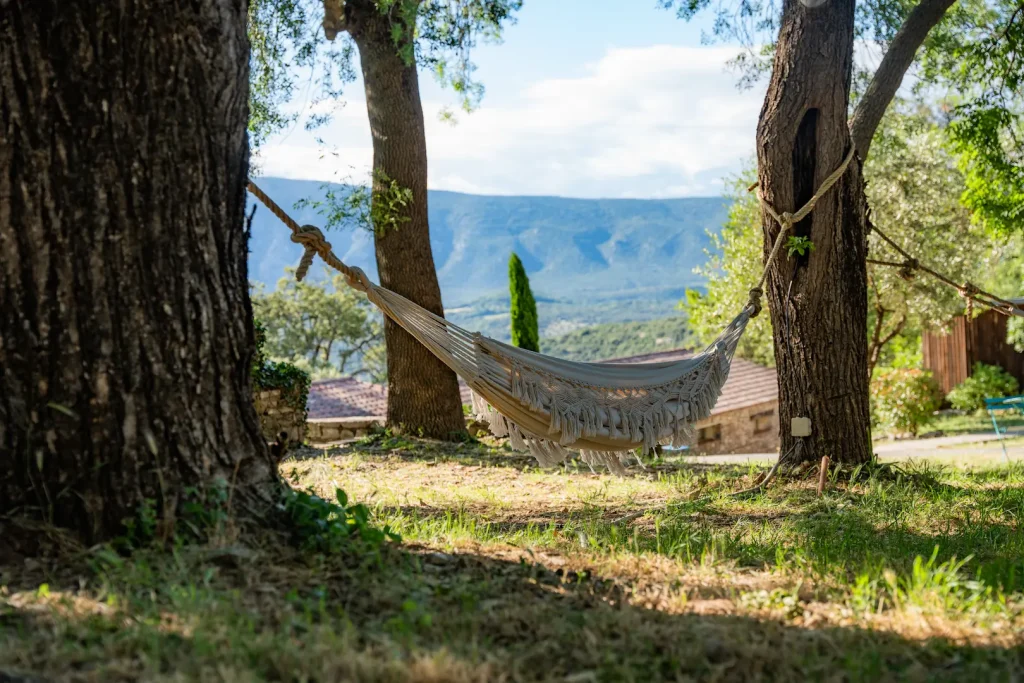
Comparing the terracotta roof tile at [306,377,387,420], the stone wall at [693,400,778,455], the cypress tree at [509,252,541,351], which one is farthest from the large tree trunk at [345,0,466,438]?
the terracotta roof tile at [306,377,387,420]

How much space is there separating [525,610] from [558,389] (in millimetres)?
1661

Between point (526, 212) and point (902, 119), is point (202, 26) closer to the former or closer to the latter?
point (902, 119)

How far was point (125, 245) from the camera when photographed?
176cm

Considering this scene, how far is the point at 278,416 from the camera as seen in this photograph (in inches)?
Answer: 251

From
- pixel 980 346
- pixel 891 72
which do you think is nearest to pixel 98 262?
pixel 891 72

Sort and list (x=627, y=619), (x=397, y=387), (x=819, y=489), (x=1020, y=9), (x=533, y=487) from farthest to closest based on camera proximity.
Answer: (x=397, y=387), (x=1020, y=9), (x=533, y=487), (x=819, y=489), (x=627, y=619)

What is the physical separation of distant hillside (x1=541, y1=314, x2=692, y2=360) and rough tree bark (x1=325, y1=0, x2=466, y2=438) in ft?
90.9

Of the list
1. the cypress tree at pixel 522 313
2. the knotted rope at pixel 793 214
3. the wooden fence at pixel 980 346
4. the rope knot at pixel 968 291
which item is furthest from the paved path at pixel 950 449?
the cypress tree at pixel 522 313

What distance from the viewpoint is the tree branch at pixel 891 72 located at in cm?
415

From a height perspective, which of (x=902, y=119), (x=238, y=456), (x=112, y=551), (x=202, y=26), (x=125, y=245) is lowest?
(x=112, y=551)

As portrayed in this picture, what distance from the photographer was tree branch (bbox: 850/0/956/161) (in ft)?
13.6

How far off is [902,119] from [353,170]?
6750mm

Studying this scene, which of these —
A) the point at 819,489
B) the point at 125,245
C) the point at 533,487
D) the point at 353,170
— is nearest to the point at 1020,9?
the point at 819,489

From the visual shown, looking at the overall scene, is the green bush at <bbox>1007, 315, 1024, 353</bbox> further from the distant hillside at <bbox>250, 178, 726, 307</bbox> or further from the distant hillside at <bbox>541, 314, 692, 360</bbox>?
the distant hillside at <bbox>250, 178, 726, 307</bbox>
